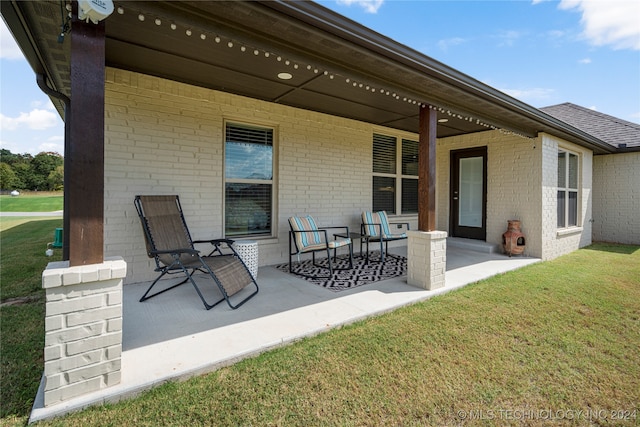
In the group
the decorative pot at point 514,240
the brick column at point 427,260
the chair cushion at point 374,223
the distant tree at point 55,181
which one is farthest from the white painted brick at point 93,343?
the distant tree at point 55,181

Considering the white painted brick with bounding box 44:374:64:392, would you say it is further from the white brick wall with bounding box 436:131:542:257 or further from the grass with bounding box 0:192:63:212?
the grass with bounding box 0:192:63:212

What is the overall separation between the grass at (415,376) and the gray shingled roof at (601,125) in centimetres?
622

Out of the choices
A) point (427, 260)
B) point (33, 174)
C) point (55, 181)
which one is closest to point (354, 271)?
point (427, 260)

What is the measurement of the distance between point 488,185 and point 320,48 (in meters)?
5.37

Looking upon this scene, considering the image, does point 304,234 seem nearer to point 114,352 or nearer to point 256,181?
point 256,181

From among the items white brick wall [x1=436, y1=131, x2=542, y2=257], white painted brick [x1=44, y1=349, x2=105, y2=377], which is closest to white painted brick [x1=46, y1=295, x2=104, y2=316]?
white painted brick [x1=44, y1=349, x2=105, y2=377]

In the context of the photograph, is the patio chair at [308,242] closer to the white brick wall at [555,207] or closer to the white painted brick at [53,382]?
the white painted brick at [53,382]

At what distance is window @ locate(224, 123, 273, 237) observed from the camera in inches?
181

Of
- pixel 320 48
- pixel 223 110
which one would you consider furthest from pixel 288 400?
pixel 223 110

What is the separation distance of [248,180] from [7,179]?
48.5 meters

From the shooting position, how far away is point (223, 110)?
4371 mm

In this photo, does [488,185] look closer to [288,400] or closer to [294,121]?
[294,121]

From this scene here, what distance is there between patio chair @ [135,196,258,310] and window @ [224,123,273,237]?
2.86ft

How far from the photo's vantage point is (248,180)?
476cm
